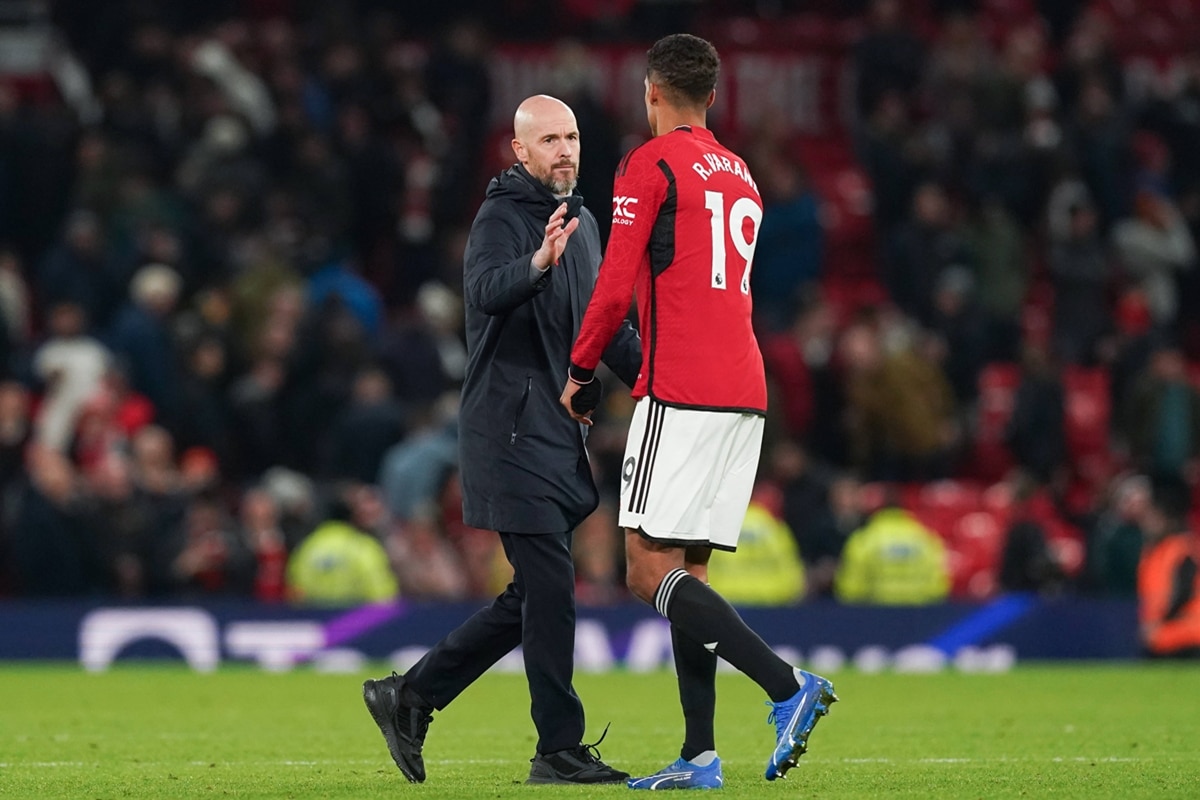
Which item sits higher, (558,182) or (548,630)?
(558,182)

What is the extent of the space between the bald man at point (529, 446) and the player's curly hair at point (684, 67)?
1.74ft

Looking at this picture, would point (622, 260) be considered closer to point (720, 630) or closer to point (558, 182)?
point (558, 182)

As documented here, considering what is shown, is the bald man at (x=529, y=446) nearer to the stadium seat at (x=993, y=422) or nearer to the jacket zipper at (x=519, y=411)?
the jacket zipper at (x=519, y=411)

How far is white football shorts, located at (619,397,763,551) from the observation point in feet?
22.1

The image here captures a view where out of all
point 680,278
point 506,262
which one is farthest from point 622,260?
point 506,262

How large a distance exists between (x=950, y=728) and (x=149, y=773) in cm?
395

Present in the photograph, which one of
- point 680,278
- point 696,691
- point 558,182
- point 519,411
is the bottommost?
point 696,691

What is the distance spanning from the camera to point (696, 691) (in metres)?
6.89

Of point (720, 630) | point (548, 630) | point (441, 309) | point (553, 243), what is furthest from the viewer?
point (441, 309)

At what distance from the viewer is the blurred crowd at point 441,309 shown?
1594cm

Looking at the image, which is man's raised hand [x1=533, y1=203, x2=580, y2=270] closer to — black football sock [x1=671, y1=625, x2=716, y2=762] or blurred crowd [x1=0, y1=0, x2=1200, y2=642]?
black football sock [x1=671, y1=625, x2=716, y2=762]

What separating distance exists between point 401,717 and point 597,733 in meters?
2.72

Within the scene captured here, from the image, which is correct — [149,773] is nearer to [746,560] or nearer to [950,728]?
[950,728]

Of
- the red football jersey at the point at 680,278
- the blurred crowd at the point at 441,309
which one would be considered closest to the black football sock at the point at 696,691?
the red football jersey at the point at 680,278
